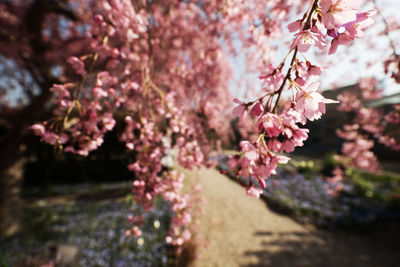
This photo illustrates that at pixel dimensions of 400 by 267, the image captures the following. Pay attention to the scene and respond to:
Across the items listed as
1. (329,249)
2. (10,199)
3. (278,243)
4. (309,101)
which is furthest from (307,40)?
(10,199)

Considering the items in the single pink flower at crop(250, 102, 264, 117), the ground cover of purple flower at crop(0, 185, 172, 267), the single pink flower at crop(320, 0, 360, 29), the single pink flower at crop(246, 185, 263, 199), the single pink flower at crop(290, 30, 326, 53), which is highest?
the single pink flower at crop(320, 0, 360, 29)

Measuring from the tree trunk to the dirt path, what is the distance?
4.58m

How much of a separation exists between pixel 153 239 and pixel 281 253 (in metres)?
2.86

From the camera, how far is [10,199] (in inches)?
187

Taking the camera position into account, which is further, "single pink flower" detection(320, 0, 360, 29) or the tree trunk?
the tree trunk

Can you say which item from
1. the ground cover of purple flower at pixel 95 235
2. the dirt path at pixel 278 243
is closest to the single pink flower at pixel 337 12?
the dirt path at pixel 278 243

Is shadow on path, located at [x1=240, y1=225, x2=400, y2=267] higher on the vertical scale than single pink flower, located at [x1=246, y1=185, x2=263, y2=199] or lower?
lower

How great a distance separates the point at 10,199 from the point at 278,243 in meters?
6.82

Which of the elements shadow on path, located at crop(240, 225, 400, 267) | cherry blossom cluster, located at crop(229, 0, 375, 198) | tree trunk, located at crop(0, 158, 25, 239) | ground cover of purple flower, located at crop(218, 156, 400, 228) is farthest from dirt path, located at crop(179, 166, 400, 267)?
tree trunk, located at crop(0, 158, 25, 239)

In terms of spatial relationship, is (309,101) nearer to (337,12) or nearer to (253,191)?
(337,12)

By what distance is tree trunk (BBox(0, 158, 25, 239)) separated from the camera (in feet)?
15.0

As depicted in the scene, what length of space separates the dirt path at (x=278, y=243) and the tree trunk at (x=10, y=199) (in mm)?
4582

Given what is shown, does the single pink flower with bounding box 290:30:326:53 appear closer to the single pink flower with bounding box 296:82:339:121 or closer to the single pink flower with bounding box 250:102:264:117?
the single pink flower with bounding box 296:82:339:121

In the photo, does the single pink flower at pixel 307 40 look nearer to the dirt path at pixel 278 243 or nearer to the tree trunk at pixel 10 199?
the dirt path at pixel 278 243
